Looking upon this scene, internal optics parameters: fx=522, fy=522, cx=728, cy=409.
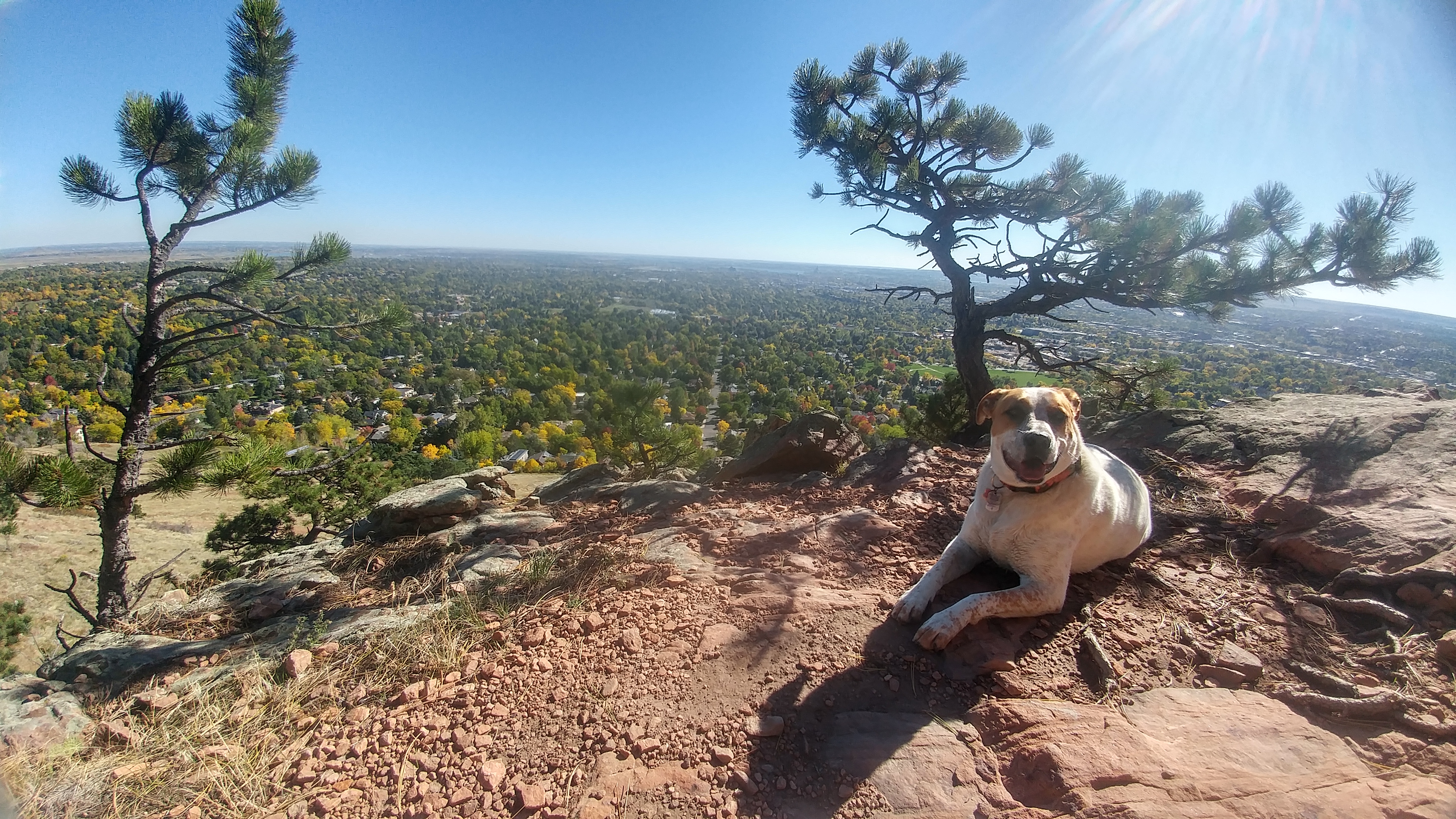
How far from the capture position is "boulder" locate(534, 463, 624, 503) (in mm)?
6953

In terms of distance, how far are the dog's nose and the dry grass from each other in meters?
2.49

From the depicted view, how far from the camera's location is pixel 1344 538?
2.96 metres

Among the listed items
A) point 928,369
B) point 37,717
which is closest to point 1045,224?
point 37,717

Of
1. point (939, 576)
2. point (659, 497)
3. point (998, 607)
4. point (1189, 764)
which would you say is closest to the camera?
point (1189, 764)

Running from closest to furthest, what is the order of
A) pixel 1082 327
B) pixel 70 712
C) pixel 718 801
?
1. pixel 718 801
2. pixel 70 712
3. pixel 1082 327

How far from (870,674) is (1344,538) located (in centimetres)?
296

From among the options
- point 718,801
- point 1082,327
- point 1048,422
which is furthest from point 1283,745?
point 1082,327

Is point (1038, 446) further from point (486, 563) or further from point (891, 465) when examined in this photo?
point (486, 563)

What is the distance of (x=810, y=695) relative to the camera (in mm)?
2193

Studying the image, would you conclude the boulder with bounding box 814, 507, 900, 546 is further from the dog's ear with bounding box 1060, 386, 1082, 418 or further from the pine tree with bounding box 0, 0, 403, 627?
the pine tree with bounding box 0, 0, 403, 627

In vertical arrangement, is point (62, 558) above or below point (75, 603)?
below

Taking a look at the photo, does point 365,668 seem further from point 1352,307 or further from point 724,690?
point 1352,307

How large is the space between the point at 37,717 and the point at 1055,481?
191 inches

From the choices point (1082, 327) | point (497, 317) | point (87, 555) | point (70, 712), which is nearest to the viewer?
point (70, 712)
